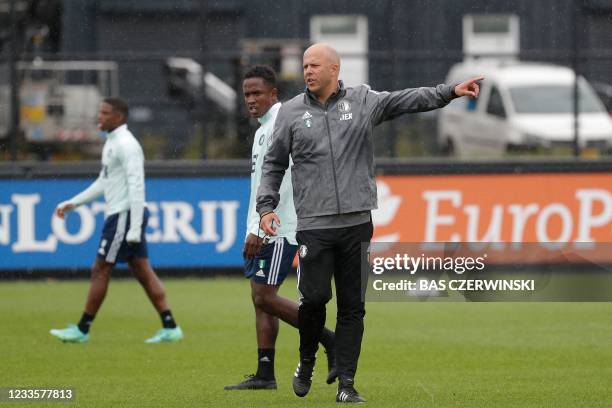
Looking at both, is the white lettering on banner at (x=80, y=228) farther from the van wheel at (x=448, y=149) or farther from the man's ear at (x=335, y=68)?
the man's ear at (x=335, y=68)

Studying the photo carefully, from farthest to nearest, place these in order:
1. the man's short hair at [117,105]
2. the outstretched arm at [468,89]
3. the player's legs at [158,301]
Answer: the man's short hair at [117,105]
the player's legs at [158,301]
the outstretched arm at [468,89]

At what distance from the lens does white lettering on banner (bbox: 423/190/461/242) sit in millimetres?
16516

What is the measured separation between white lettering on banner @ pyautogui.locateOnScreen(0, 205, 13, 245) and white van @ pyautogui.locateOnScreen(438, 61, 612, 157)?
18.4 ft

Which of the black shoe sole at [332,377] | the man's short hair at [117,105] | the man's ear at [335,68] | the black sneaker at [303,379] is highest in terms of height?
the man's ear at [335,68]

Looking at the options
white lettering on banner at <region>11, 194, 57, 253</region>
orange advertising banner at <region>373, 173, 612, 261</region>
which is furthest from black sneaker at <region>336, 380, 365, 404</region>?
white lettering on banner at <region>11, 194, 57, 253</region>

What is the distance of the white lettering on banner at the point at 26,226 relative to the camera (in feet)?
54.0

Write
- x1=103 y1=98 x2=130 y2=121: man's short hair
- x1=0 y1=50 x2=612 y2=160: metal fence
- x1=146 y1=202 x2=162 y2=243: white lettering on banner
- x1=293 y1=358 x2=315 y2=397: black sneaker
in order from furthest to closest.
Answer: x1=0 y1=50 x2=612 y2=160: metal fence, x1=146 y1=202 x2=162 y2=243: white lettering on banner, x1=103 y1=98 x2=130 y2=121: man's short hair, x1=293 y1=358 x2=315 y2=397: black sneaker

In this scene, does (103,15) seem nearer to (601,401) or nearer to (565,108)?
(565,108)

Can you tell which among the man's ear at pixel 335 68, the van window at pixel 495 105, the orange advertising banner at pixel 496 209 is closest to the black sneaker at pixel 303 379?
the man's ear at pixel 335 68

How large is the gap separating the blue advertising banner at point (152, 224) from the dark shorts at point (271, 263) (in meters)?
7.66

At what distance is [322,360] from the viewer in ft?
34.6

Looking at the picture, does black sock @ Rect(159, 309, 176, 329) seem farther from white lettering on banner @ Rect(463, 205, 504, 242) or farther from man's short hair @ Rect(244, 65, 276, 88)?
white lettering on banner @ Rect(463, 205, 504, 242)

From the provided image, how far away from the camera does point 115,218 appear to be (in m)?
11.6

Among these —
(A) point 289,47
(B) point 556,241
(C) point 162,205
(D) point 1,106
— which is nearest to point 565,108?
(B) point 556,241
